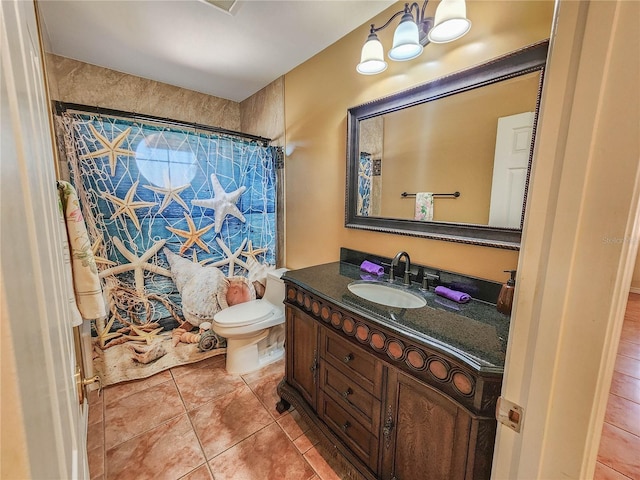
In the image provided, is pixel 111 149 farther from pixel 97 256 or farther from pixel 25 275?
pixel 25 275

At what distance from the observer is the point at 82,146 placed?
64.6 inches

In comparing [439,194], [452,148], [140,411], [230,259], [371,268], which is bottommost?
[140,411]

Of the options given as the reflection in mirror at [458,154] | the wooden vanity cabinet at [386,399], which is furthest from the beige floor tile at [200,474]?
the reflection in mirror at [458,154]

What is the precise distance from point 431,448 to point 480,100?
4.82 feet

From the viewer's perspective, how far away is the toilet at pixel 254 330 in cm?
195

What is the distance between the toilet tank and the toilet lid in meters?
0.07

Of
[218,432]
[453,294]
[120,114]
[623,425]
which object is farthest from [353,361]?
[120,114]

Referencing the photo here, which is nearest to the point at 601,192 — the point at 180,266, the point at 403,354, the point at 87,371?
the point at 403,354

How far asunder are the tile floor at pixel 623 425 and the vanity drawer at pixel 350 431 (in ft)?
3.66

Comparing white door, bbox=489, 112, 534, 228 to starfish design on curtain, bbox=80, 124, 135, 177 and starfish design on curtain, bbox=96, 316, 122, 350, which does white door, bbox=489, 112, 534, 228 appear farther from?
starfish design on curtain, bbox=96, 316, 122, 350

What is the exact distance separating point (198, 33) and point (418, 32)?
146cm

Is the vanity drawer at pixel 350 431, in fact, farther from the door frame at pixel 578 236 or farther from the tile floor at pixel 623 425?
the tile floor at pixel 623 425

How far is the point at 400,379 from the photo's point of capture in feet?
3.27

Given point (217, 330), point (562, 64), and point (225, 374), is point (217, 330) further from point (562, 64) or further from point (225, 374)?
point (562, 64)
